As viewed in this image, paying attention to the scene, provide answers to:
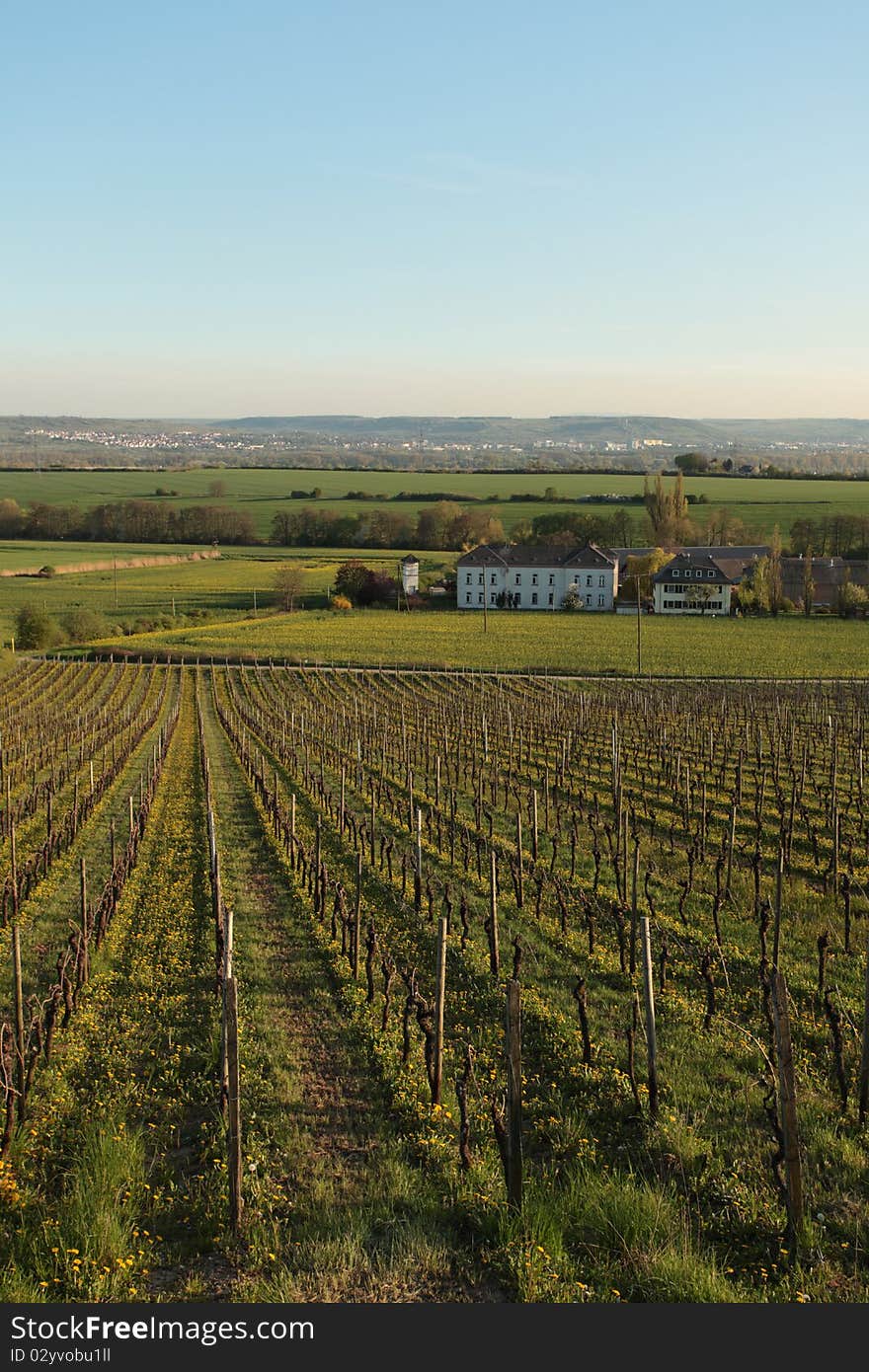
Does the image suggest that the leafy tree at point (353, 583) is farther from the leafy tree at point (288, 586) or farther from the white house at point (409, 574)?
the leafy tree at point (288, 586)

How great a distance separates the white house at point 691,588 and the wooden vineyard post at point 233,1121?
282 ft

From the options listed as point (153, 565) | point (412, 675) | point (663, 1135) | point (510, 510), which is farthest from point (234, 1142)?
point (510, 510)

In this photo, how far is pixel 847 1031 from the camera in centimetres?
1141

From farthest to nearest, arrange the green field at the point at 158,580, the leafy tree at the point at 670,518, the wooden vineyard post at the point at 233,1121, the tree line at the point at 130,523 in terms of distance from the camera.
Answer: the tree line at the point at 130,523 < the leafy tree at the point at 670,518 < the green field at the point at 158,580 < the wooden vineyard post at the point at 233,1121

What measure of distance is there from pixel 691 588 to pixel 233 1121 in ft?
287

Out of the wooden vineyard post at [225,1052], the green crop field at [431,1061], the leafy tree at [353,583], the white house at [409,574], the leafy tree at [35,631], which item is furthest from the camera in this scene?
the white house at [409,574]

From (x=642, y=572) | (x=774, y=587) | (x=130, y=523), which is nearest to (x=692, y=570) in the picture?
(x=642, y=572)

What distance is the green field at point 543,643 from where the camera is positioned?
201ft

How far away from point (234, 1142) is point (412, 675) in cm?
4918

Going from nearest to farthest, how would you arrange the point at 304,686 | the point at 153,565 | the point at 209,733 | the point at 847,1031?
1. the point at 847,1031
2. the point at 209,733
3. the point at 304,686
4. the point at 153,565

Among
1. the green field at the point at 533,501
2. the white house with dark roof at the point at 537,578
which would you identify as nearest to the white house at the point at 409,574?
the white house with dark roof at the point at 537,578

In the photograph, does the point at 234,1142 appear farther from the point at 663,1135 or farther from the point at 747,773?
the point at 747,773

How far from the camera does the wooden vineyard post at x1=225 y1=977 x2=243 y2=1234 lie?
7.89m

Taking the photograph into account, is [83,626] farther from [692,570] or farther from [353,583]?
[692,570]
